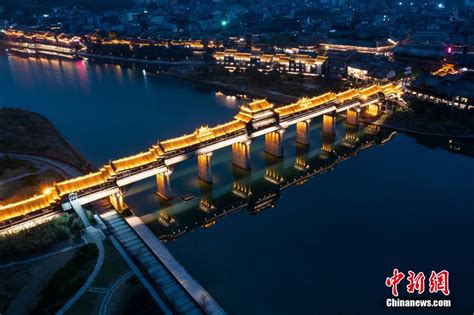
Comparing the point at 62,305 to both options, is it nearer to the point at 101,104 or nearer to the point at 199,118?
the point at 199,118

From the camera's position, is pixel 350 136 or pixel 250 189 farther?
pixel 350 136

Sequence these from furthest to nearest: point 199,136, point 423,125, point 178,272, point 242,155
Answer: point 423,125 < point 242,155 < point 199,136 < point 178,272

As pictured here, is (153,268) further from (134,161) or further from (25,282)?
(134,161)

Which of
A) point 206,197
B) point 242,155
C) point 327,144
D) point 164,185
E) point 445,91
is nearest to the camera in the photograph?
point 164,185

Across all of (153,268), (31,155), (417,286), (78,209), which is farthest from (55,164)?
(417,286)

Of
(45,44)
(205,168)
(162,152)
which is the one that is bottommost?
(205,168)

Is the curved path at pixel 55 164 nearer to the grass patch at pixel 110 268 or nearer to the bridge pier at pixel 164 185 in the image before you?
the bridge pier at pixel 164 185

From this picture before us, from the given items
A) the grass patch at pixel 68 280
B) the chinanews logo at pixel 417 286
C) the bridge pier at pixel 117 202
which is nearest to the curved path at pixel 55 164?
the bridge pier at pixel 117 202

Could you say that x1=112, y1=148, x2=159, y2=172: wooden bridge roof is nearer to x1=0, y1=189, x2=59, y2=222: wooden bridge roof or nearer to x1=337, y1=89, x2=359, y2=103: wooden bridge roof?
x1=0, y1=189, x2=59, y2=222: wooden bridge roof

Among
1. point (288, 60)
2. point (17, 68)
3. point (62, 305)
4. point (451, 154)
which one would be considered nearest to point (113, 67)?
point (17, 68)
